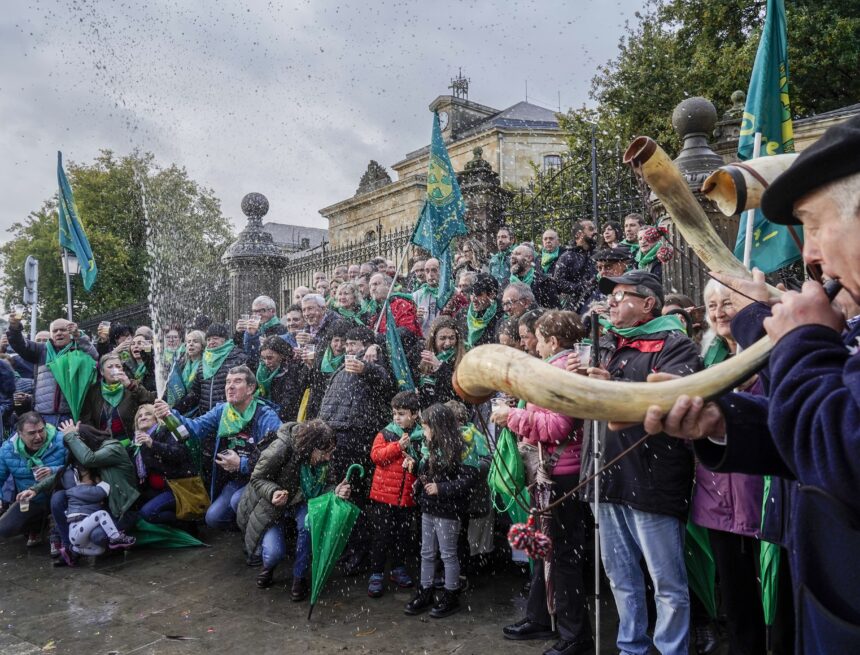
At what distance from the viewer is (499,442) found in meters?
4.43

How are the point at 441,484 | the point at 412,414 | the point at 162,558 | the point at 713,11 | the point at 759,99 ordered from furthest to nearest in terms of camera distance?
the point at 713,11 → the point at 162,558 → the point at 412,414 → the point at 441,484 → the point at 759,99

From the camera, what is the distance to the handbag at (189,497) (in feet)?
19.6

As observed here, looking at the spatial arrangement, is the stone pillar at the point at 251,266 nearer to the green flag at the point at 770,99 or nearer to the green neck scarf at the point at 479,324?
the green neck scarf at the point at 479,324

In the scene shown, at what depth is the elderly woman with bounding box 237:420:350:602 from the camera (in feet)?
16.3

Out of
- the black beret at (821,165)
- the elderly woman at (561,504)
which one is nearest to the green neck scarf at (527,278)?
the elderly woman at (561,504)

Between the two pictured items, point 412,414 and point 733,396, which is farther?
point 412,414

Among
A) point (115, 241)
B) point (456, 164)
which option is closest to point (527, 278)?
point (115, 241)

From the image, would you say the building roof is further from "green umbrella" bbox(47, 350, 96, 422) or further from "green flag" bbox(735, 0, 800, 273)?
"green flag" bbox(735, 0, 800, 273)

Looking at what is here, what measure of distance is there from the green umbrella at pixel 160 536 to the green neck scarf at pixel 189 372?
5.06ft

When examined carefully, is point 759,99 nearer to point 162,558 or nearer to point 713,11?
point 162,558

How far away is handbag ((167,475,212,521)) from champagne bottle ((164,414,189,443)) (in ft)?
1.76

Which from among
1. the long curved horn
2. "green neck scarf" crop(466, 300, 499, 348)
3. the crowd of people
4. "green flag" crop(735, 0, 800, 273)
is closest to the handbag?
the crowd of people

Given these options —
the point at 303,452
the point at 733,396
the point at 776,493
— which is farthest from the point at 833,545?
the point at 303,452

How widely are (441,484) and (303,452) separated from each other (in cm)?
125
